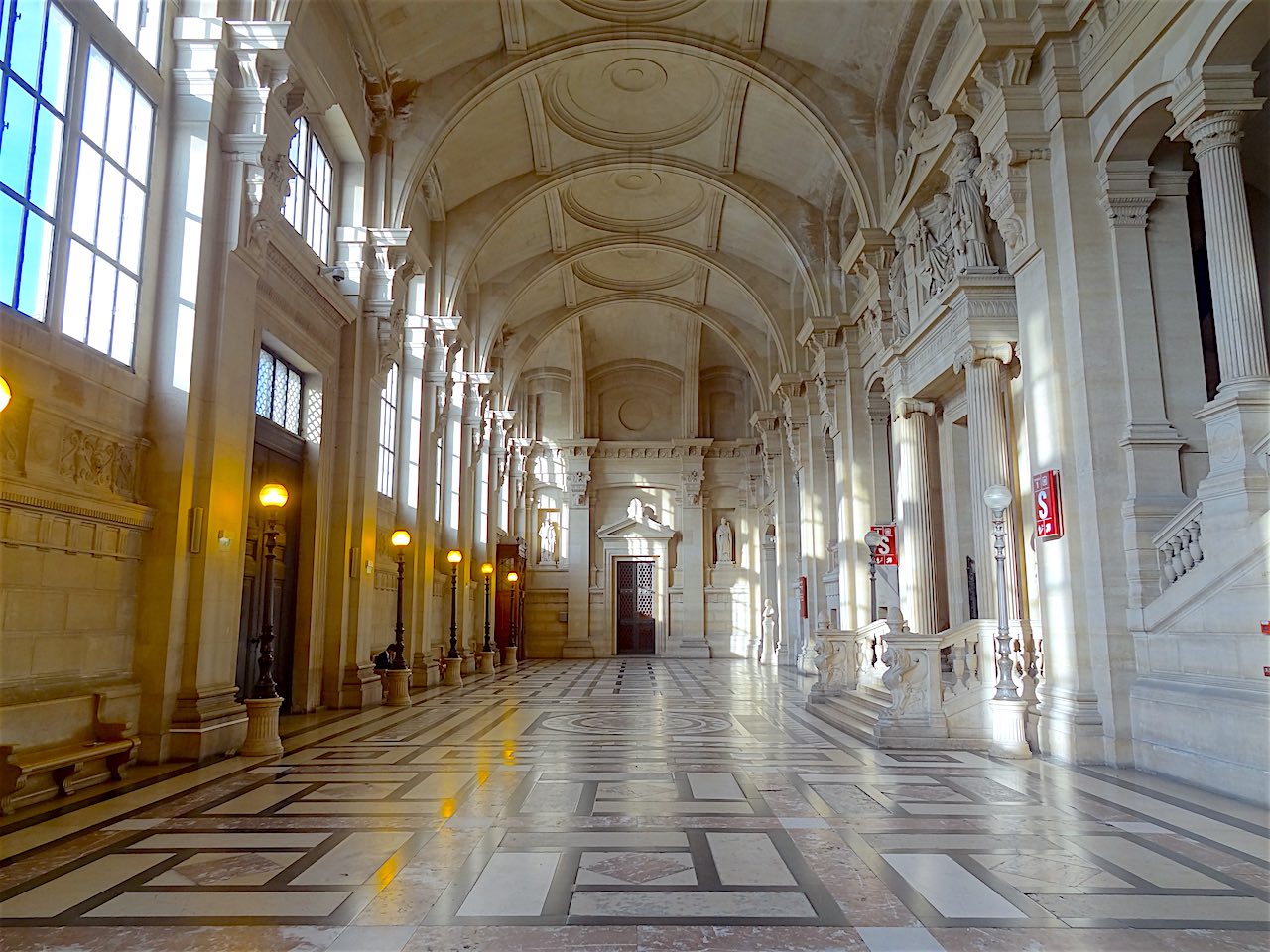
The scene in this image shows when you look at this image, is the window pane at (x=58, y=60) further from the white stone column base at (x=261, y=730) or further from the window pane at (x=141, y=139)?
the white stone column base at (x=261, y=730)

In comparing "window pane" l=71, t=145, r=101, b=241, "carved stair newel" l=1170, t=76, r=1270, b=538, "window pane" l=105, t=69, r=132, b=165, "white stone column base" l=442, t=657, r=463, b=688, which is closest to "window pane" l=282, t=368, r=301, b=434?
"window pane" l=105, t=69, r=132, b=165

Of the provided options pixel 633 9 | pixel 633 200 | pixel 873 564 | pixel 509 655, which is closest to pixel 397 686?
pixel 873 564

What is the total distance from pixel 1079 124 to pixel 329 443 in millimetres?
10585

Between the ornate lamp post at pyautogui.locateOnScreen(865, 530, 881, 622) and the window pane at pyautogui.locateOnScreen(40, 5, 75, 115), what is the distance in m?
12.1

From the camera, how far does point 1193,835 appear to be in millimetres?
5082

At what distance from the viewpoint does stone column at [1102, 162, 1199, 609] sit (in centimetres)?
759

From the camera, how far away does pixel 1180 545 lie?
722cm

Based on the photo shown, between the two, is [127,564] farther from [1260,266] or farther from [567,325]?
[567,325]

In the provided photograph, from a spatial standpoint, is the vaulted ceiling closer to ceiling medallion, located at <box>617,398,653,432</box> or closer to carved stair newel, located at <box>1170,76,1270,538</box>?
A: ceiling medallion, located at <box>617,398,653,432</box>

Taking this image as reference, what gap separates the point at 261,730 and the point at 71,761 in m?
2.31

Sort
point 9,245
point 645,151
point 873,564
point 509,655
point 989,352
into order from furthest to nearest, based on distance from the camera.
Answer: point 509,655, point 645,151, point 873,564, point 989,352, point 9,245

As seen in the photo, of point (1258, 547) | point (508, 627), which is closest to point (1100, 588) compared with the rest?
point (1258, 547)

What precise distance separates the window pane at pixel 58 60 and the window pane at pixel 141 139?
37.5 inches

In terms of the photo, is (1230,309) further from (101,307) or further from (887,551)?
(101,307)
